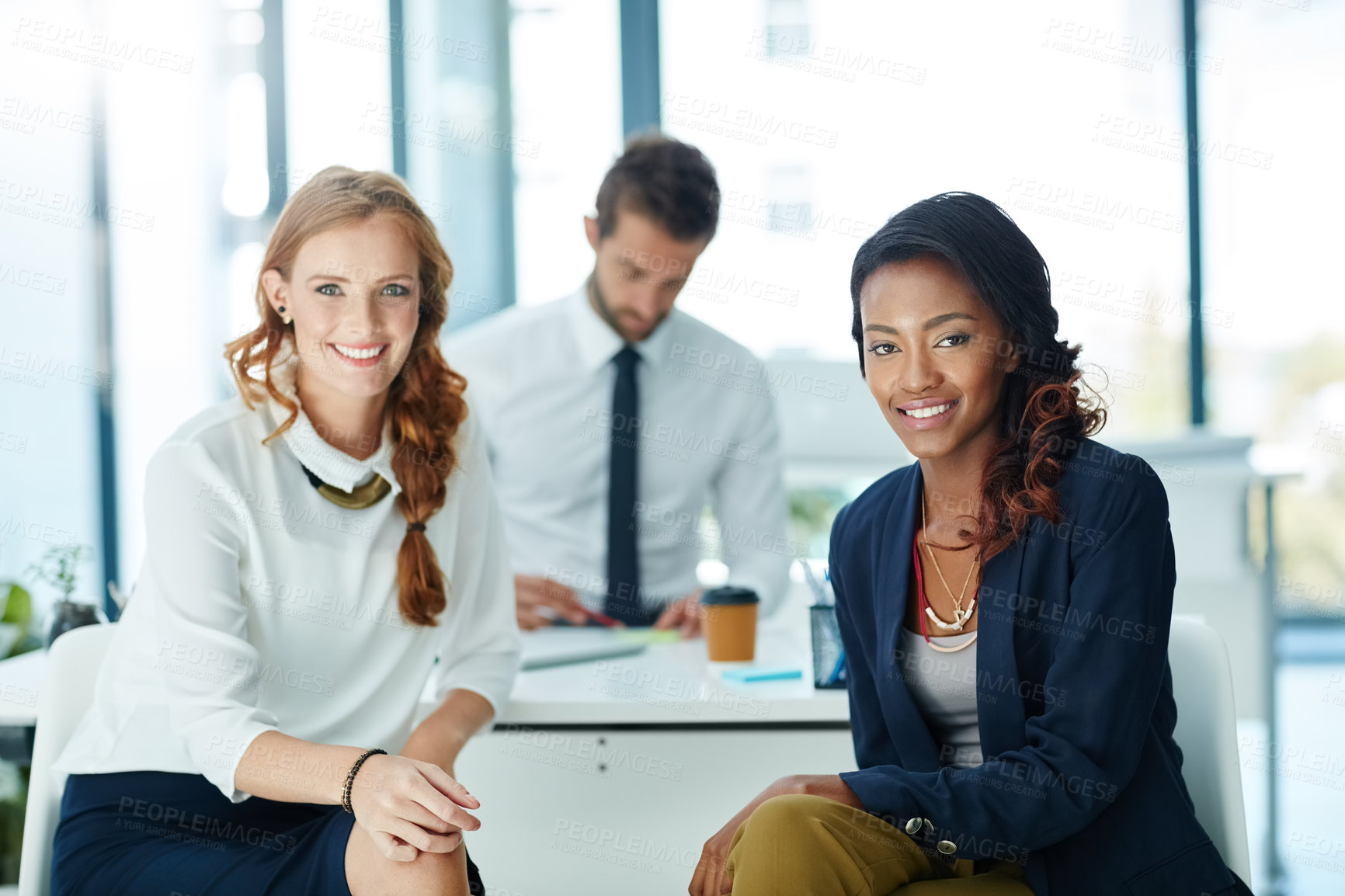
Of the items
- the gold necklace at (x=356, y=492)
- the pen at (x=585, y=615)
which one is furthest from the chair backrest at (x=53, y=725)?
the pen at (x=585, y=615)

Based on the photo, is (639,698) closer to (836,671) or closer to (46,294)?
(836,671)

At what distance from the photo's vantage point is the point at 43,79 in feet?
11.4

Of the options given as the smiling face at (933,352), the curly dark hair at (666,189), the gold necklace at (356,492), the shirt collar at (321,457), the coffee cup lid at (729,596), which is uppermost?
the curly dark hair at (666,189)

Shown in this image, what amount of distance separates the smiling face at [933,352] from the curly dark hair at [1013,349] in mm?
15

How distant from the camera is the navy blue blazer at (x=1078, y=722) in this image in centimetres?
126

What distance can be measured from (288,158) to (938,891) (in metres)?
3.29

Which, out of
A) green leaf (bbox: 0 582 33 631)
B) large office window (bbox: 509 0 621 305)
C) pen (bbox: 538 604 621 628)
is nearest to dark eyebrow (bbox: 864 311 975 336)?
pen (bbox: 538 604 621 628)

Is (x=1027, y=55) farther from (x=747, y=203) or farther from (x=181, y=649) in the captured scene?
(x=181, y=649)

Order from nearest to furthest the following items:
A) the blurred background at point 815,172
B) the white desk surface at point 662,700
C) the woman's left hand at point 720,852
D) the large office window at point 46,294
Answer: the woman's left hand at point 720,852
the white desk surface at point 662,700
the large office window at point 46,294
the blurred background at point 815,172

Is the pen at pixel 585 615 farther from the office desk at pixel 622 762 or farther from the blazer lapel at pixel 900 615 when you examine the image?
the blazer lapel at pixel 900 615

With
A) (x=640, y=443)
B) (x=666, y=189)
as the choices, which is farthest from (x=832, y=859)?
(x=666, y=189)

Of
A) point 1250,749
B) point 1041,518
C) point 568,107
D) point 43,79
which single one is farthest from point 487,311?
point 1041,518

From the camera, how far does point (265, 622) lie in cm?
156

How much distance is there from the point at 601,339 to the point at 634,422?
219 mm
